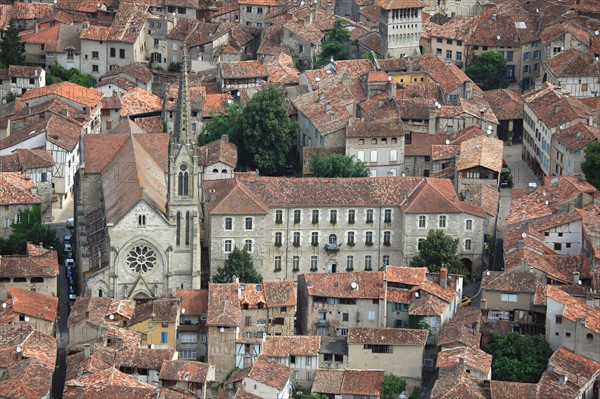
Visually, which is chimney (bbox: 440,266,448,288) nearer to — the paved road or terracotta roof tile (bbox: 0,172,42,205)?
the paved road

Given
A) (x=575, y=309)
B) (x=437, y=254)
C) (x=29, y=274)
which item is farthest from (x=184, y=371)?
(x=575, y=309)

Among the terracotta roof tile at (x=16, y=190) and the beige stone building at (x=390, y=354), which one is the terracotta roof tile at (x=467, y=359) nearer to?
A: the beige stone building at (x=390, y=354)

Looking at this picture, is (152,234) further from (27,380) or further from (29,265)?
(27,380)

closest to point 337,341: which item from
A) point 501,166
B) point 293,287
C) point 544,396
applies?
point 293,287

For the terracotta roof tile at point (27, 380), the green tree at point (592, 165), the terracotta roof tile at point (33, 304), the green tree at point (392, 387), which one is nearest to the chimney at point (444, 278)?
the green tree at point (392, 387)

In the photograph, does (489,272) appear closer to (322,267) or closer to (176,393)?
(322,267)

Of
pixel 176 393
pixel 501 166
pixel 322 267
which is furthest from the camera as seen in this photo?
pixel 501 166

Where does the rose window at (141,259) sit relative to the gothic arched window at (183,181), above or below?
below
